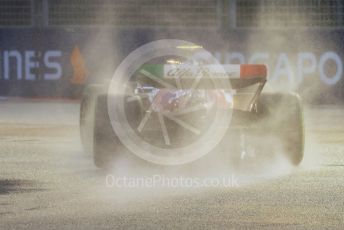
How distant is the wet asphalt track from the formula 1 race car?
A: 1.25 feet

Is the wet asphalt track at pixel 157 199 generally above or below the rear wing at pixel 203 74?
below

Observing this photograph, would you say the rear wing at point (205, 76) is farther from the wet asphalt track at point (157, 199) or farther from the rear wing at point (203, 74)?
the wet asphalt track at point (157, 199)

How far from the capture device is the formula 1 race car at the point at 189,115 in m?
10.4

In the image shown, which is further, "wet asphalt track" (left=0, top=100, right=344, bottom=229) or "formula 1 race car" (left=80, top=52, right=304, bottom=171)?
"formula 1 race car" (left=80, top=52, right=304, bottom=171)

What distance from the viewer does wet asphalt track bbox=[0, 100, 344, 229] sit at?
763 cm

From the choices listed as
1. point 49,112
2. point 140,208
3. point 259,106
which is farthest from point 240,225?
point 49,112

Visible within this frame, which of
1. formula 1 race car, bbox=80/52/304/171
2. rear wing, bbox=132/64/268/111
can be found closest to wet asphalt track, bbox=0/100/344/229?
formula 1 race car, bbox=80/52/304/171

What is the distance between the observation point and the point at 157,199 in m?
8.87

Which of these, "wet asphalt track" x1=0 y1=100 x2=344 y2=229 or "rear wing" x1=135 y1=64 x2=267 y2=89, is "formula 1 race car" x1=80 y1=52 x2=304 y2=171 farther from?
"wet asphalt track" x1=0 y1=100 x2=344 y2=229

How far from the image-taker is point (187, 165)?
11188 millimetres

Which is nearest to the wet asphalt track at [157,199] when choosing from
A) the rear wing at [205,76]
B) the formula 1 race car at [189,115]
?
the formula 1 race car at [189,115]

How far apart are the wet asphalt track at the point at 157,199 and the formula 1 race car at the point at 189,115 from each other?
38 centimetres

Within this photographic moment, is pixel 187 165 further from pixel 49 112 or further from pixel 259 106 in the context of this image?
pixel 49 112

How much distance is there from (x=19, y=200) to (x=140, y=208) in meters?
1.08
